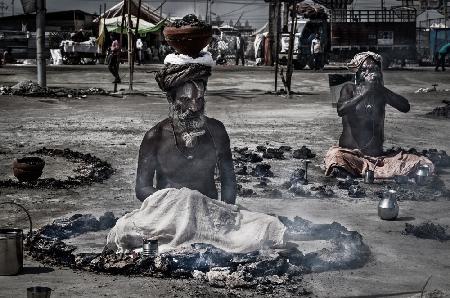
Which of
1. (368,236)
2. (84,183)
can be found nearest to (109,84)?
(84,183)

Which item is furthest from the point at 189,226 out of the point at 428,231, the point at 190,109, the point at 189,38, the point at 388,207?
the point at 388,207

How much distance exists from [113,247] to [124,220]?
9.6 inches

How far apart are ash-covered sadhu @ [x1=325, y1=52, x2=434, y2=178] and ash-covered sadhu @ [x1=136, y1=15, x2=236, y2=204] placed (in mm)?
4369

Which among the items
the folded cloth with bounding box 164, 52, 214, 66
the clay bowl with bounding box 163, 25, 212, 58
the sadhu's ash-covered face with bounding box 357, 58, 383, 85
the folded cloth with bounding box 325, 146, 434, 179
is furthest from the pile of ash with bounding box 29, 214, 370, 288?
Result: the sadhu's ash-covered face with bounding box 357, 58, 383, 85

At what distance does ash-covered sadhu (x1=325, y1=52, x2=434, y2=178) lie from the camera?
11.1 meters

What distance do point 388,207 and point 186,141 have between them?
105 inches

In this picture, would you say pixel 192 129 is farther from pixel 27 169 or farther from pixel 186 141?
pixel 27 169

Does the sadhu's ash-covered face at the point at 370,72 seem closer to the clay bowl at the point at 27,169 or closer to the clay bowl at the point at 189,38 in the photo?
the clay bowl at the point at 27,169

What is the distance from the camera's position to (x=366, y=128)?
11438 mm

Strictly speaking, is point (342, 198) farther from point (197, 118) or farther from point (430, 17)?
point (430, 17)

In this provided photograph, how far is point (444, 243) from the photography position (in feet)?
25.0

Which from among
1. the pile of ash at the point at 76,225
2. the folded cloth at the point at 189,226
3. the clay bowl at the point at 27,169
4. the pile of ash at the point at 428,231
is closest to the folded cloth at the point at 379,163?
the pile of ash at the point at 428,231

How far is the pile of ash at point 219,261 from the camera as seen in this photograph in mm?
6176

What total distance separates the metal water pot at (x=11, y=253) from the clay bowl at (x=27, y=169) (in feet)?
14.2
